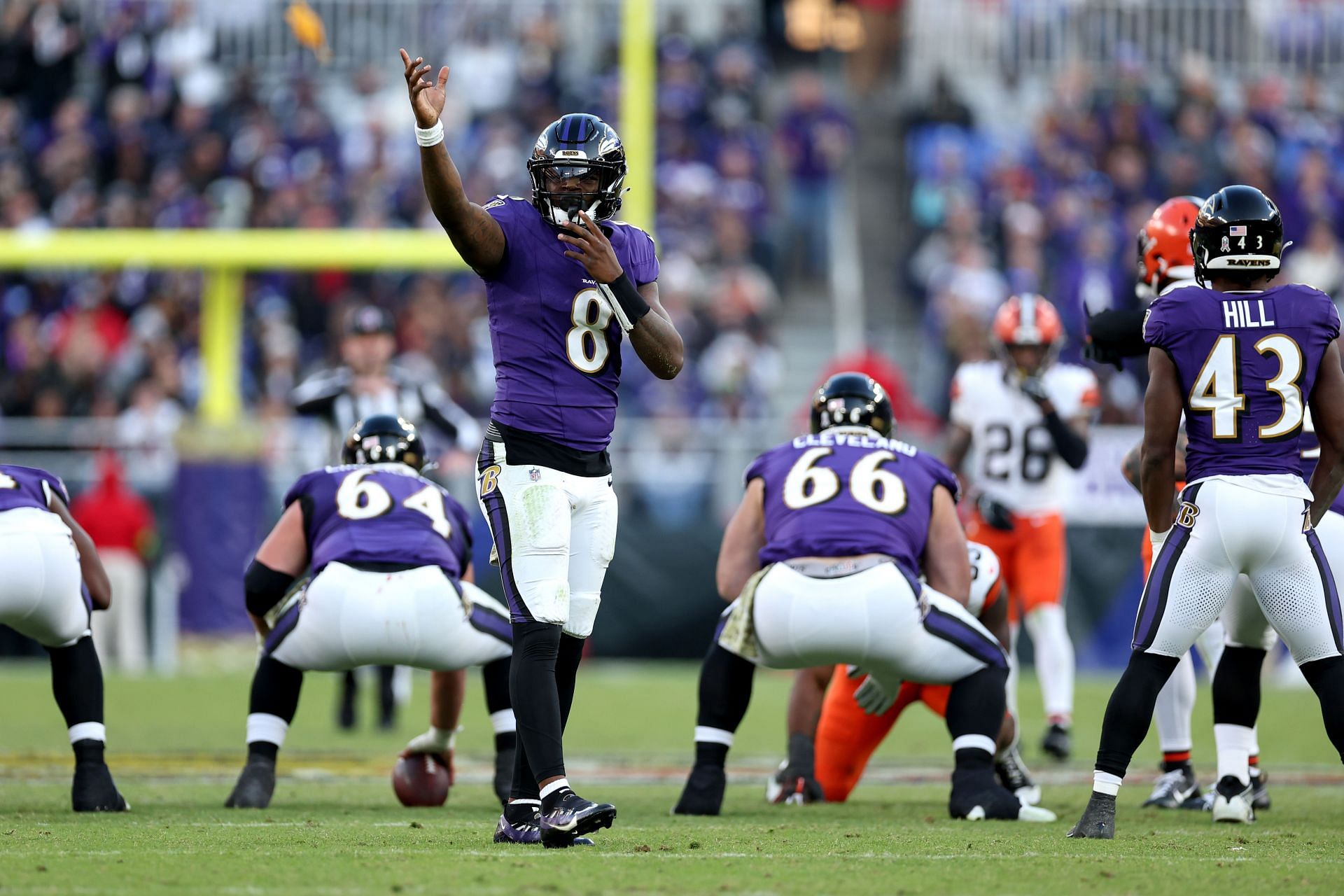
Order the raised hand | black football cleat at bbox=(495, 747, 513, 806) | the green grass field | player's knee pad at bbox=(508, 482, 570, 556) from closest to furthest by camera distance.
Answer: the green grass field, the raised hand, player's knee pad at bbox=(508, 482, 570, 556), black football cleat at bbox=(495, 747, 513, 806)

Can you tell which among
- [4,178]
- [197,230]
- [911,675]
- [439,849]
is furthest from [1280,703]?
[4,178]

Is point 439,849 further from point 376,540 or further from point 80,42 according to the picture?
point 80,42

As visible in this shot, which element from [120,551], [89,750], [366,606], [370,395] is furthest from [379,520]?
[120,551]

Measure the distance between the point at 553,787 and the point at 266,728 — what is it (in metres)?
2.04

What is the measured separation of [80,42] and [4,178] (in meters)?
1.89

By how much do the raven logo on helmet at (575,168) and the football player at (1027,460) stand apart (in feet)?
14.0

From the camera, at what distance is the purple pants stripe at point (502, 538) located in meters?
5.54

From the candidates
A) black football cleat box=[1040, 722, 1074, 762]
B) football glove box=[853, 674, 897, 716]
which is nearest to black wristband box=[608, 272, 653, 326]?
football glove box=[853, 674, 897, 716]

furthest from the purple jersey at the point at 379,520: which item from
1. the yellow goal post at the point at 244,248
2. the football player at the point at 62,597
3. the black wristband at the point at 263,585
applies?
the yellow goal post at the point at 244,248

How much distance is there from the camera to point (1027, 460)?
982 centimetres

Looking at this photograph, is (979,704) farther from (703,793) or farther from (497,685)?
(497,685)

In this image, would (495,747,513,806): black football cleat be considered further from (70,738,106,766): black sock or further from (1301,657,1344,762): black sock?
(1301,657,1344,762): black sock

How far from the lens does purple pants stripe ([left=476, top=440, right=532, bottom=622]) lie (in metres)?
5.54

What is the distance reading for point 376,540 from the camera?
23.5 ft
